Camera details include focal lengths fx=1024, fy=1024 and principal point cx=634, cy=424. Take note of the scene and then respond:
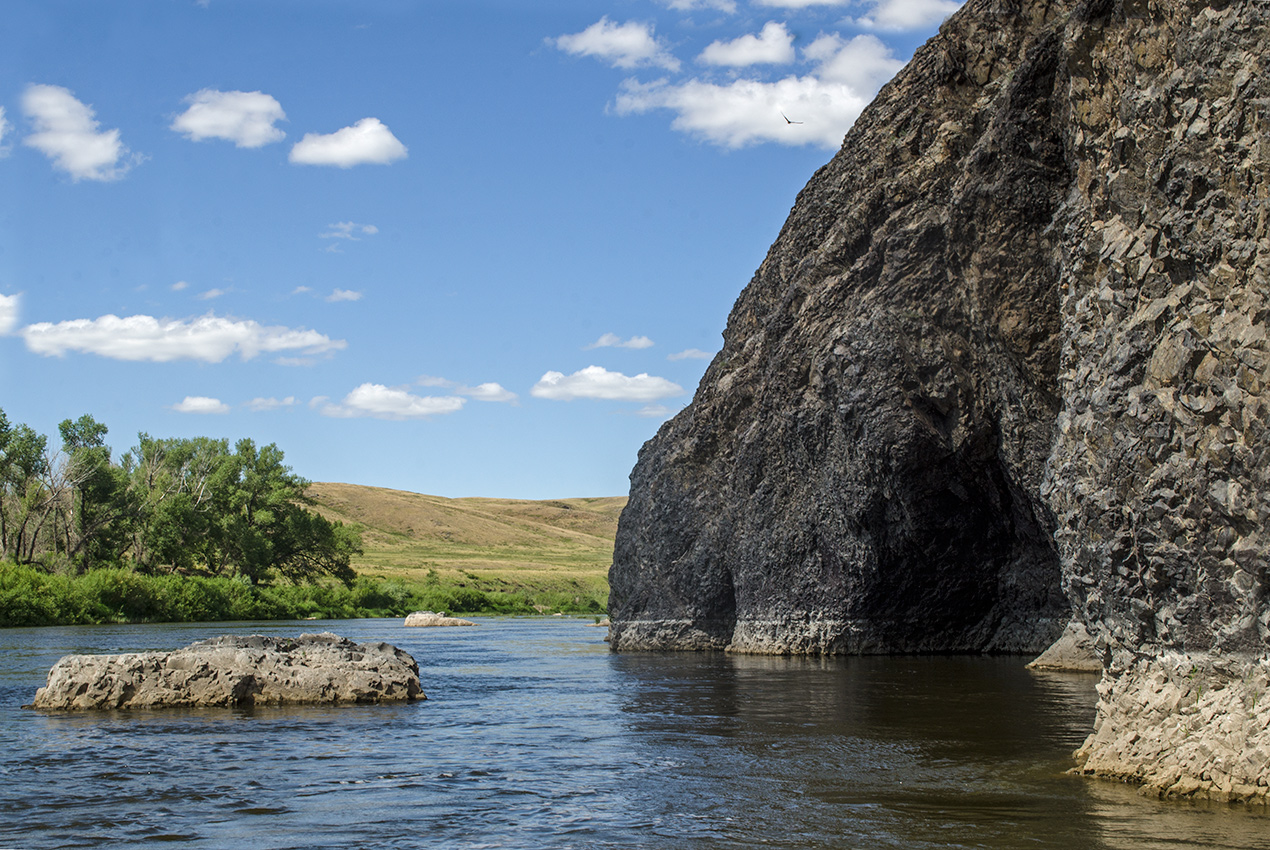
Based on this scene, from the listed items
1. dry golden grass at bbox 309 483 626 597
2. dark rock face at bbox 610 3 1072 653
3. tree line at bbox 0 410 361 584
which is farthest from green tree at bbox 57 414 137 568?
dark rock face at bbox 610 3 1072 653

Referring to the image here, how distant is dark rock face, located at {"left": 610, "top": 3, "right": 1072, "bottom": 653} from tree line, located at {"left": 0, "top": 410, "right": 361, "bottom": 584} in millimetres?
52124

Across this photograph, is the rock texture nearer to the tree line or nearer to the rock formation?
the rock formation

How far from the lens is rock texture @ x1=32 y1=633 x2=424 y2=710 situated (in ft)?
68.3

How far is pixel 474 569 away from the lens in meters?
137

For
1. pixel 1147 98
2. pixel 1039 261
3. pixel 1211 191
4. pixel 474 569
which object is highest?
pixel 1039 261

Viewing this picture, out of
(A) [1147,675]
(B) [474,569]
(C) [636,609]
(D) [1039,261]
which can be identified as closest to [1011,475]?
(D) [1039,261]

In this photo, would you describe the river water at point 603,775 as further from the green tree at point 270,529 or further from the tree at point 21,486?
the green tree at point 270,529

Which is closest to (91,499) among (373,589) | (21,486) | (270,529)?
(21,486)

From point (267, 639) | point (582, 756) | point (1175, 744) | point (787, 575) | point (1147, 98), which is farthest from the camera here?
point (787, 575)

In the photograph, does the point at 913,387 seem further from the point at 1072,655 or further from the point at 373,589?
the point at 373,589

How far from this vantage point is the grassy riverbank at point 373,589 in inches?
2443

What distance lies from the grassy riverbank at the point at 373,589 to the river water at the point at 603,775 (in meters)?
41.6

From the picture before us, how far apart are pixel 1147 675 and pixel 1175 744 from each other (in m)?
0.91

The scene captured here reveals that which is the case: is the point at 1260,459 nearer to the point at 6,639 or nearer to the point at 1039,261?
the point at 1039,261
